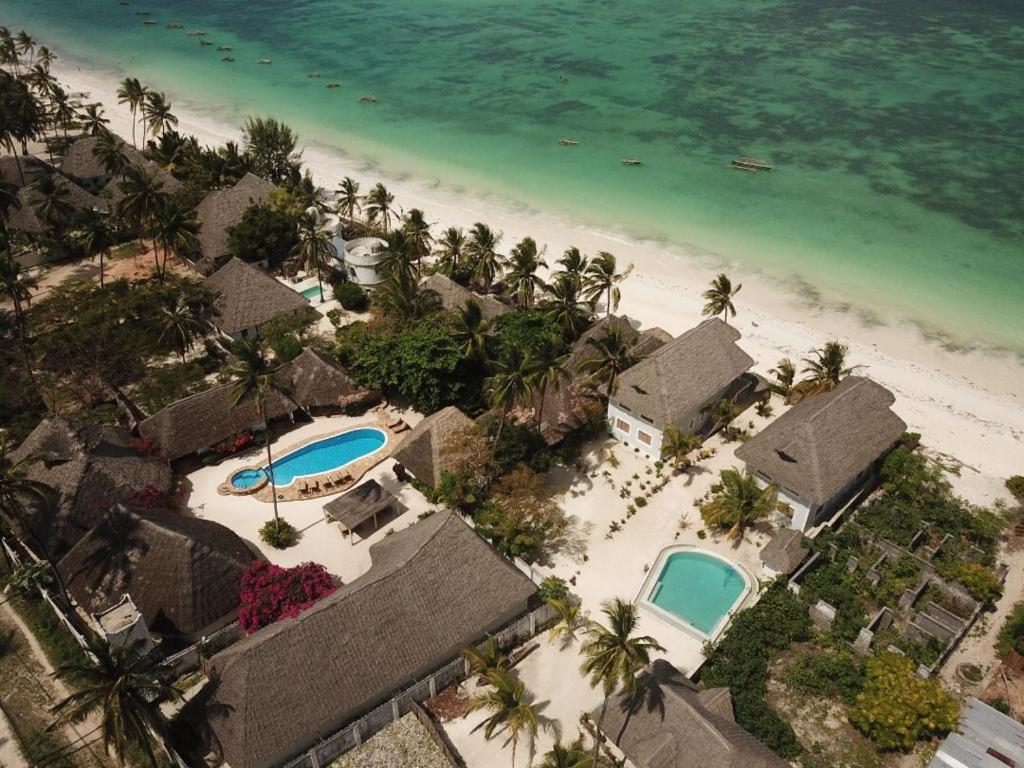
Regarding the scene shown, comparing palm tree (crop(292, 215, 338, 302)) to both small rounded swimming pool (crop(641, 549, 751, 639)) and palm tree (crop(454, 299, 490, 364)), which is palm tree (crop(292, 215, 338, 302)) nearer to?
palm tree (crop(454, 299, 490, 364))

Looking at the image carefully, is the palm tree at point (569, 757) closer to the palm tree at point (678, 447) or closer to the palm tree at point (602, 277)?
the palm tree at point (678, 447)

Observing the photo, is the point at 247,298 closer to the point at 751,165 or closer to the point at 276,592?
the point at 276,592

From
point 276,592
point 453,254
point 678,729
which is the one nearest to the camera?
point 678,729

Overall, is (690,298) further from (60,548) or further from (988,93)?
(988,93)

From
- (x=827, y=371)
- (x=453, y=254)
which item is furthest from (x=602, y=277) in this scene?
(x=827, y=371)

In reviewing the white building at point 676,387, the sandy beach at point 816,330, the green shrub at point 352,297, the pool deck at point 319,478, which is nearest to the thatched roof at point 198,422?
the pool deck at point 319,478

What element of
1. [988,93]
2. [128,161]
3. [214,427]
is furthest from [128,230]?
[988,93]

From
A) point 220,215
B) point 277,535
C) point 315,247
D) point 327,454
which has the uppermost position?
point 315,247
